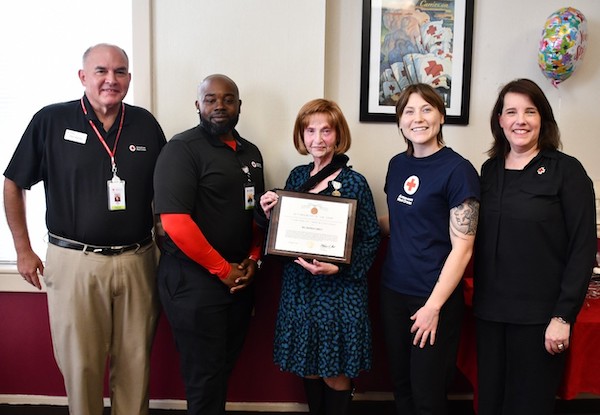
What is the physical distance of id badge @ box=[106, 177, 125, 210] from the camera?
1844 millimetres

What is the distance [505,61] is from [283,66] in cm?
122

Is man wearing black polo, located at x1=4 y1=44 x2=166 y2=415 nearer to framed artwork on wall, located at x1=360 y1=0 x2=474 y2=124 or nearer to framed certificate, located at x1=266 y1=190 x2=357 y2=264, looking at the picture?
framed certificate, located at x1=266 y1=190 x2=357 y2=264

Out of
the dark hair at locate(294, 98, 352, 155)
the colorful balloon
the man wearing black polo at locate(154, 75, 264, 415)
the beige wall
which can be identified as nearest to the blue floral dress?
the dark hair at locate(294, 98, 352, 155)

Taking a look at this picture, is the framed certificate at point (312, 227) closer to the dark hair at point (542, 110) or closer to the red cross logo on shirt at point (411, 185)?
the red cross logo on shirt at point (411, 185)

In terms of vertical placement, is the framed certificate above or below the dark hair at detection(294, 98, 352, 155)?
below

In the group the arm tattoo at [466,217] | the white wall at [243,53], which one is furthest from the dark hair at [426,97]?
the white wall at [243,53]

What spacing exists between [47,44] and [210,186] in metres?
1.32

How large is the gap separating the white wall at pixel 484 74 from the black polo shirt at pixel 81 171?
1090mm

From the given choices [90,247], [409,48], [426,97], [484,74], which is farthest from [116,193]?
[484,74]

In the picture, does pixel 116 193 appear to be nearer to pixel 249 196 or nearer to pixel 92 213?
pixel 92 213

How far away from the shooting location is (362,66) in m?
2.40

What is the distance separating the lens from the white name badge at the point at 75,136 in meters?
1.85

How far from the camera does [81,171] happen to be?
6.02ft

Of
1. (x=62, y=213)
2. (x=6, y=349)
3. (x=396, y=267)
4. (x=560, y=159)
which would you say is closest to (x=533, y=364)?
(x=396, y=267)
